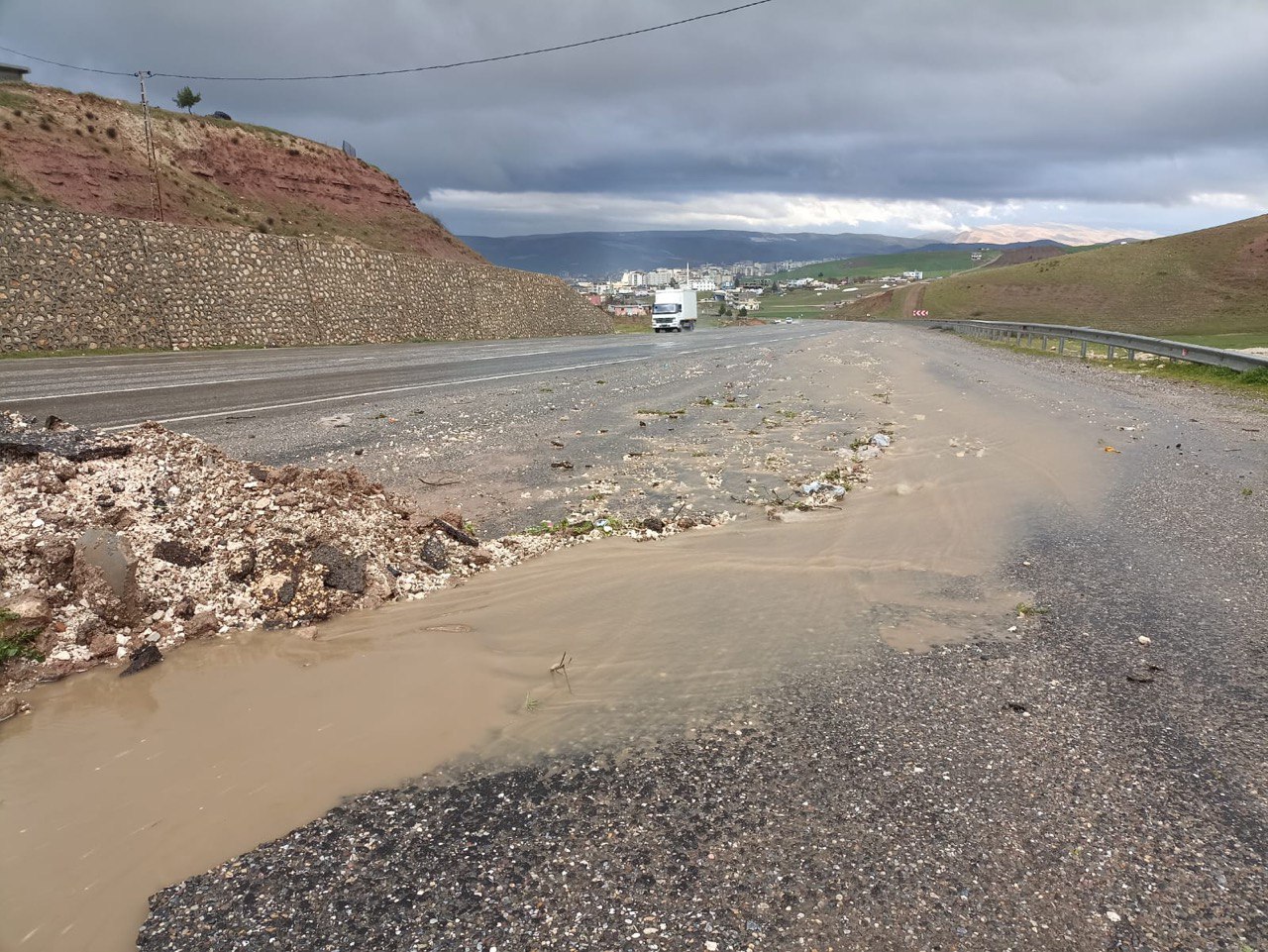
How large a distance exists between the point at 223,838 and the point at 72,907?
44 cm

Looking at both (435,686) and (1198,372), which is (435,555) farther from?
(1198,372)

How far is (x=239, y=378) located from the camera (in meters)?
15.1

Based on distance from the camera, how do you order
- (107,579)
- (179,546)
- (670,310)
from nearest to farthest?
1. (107,579)
2. (179,546)
3. (670,310)

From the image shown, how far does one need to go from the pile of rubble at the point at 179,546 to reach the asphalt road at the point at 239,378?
14.0 feet

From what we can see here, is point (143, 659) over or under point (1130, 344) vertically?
under

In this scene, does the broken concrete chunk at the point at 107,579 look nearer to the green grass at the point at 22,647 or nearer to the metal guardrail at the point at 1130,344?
the green grass at the point at 22,647

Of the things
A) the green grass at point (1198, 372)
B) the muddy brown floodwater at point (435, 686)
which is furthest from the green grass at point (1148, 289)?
the muddy brown floodwater at point (435, 686)

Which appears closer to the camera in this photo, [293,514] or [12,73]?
[293,514]

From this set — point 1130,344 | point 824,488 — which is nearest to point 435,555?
point 824,488

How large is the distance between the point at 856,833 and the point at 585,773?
1042mm

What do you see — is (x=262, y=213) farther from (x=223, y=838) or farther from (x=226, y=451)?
(x=223, y=838)

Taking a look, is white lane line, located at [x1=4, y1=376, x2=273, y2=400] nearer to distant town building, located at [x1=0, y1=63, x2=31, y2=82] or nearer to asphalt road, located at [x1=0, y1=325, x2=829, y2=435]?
asphalt road, located at [x1=0, y1=325, x2=829, y2=435]

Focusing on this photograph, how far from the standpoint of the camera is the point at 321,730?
Answer: 3396 millimetres

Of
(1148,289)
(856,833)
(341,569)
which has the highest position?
(1148,289)
